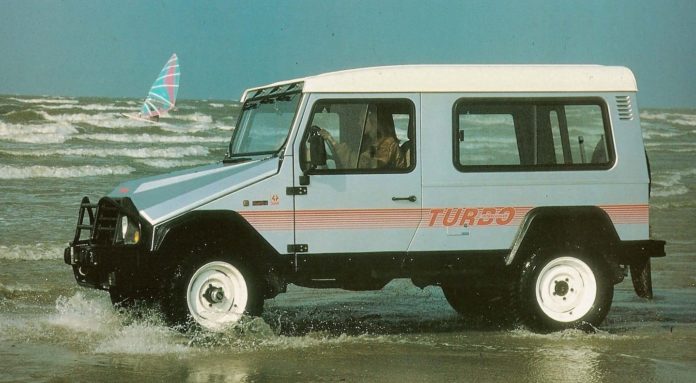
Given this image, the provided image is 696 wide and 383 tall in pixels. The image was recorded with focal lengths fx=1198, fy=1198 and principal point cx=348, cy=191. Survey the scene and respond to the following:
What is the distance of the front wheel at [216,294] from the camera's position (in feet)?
31.3

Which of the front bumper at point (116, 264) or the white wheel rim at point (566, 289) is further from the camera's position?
the white wheel rim at point (566, 289)

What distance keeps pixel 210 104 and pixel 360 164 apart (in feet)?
176

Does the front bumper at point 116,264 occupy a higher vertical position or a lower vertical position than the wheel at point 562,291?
higher

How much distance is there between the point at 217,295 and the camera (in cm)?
971

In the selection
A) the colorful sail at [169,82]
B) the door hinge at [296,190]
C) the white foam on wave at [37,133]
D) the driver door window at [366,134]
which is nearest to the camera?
the door hinge at [296,190]

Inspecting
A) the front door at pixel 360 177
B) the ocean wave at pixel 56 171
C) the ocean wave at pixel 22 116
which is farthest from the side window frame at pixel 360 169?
the ocean wave at pixel 22 116

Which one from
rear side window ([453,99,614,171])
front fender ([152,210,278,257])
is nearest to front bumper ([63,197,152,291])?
front fender ([152,210,278,257])

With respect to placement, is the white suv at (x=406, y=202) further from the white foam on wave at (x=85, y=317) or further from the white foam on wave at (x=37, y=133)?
the white foam on wave at (x=37, y=133)

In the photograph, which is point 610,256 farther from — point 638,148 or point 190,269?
point 190,269

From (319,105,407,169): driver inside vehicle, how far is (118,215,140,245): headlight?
174cm

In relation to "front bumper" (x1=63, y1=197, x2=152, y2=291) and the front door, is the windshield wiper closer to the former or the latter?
the front door

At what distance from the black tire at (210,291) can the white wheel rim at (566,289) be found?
8.39 feet

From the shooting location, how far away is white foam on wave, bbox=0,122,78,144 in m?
41.9

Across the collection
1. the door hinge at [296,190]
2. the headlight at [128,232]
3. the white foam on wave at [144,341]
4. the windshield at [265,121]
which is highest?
the windshield at [265,121]
